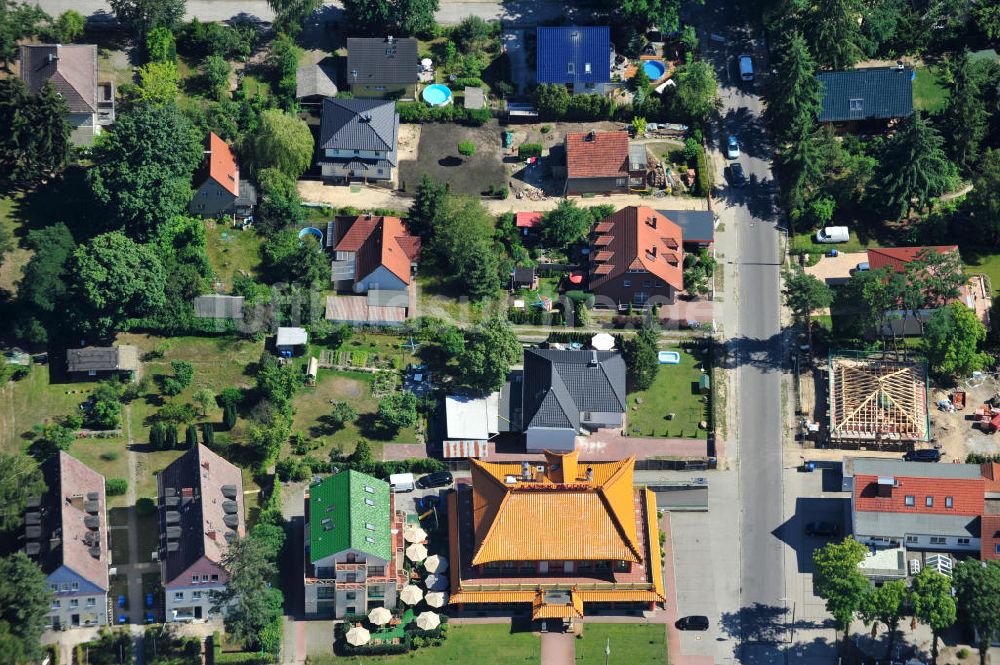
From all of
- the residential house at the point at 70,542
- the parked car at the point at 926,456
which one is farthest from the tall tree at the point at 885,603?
the residential house at the point at 70,542

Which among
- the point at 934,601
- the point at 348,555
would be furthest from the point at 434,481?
the point at 934,601

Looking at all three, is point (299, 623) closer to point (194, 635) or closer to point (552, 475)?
point (194, 635)

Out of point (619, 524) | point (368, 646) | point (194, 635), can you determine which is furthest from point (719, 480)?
point (194, 635)

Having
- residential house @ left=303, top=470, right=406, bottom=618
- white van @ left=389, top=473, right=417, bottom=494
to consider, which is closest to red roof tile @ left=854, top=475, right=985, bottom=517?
white van @ left=389, top=473, right=417, bottom=494

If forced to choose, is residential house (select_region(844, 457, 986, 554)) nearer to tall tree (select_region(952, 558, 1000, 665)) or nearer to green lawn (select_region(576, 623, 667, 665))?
tall tree (select_region(952, 558, 1000, 665))

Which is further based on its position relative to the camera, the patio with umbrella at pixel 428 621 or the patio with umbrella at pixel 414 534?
the patio with umbrella at pixel 414 534

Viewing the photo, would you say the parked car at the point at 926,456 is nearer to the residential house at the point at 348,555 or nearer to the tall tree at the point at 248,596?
the residential house at the point at 348,555

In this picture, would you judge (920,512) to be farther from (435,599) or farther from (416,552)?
(416,552)
